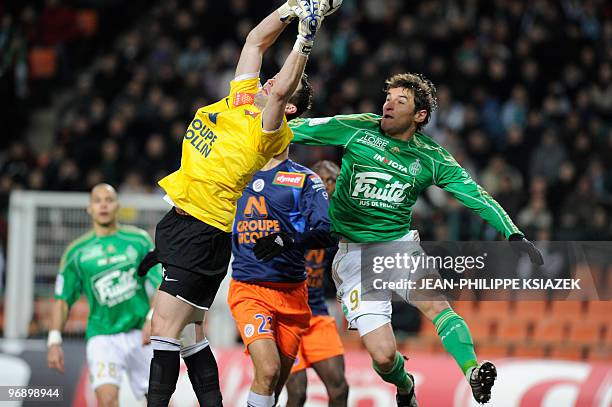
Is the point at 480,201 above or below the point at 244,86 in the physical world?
below

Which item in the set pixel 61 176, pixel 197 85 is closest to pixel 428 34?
pixel 197 85

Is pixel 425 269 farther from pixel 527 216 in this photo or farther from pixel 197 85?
pixel 197 85

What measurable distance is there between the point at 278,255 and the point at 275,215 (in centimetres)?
32

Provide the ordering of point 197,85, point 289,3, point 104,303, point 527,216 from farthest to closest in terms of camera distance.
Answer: point 197,85, point 527,216, point 104,303, point 289,3

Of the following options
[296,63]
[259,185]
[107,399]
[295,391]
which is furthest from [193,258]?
[107,399]

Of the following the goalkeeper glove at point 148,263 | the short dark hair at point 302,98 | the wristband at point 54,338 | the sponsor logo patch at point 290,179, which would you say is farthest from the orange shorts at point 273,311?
the wristband at point 54,338

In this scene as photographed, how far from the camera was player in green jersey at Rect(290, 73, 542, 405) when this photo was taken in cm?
711

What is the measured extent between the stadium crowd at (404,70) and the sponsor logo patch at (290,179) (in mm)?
4725

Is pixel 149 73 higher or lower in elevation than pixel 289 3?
higher

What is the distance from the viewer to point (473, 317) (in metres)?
10.9

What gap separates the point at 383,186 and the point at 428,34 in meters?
A: 8.88

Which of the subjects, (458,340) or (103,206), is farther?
(103,206)

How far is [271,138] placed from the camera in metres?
6.36

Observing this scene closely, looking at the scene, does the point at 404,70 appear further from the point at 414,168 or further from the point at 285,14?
the point at 285,14
